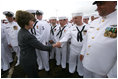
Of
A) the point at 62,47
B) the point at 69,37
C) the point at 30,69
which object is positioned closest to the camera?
the point at 30,69

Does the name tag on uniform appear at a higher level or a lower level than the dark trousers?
higher

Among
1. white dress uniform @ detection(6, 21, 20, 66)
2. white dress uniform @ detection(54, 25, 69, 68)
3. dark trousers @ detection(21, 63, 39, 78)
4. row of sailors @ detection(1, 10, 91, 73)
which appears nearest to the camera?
dark trousers @ detection(21, 63, 39, 78)

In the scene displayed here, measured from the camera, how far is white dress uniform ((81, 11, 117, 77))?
1309 millimetres

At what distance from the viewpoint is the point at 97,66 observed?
4.92 ft

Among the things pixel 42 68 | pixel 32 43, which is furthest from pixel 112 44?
pixel 42 68

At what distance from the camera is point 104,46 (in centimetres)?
135

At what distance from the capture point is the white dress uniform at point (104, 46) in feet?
4.30

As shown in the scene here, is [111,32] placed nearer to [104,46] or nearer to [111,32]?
[111,32]

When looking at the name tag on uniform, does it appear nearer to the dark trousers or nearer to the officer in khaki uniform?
the officer in khaki uniform

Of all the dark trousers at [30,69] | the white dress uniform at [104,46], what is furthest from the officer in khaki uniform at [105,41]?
the dark trousers at [30,69]

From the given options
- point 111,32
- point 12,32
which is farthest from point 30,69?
point 12,32

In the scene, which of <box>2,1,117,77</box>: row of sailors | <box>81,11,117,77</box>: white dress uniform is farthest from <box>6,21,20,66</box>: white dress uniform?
<box>81,11,117,77</box>: white dress uniform

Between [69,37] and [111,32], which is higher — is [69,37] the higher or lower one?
the lower one

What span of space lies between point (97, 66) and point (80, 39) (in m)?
1.05
